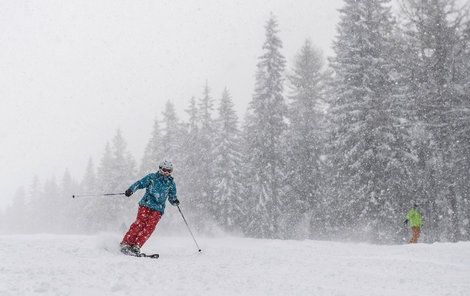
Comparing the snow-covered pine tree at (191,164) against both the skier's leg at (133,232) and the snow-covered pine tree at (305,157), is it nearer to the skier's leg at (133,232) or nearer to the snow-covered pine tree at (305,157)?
the snow-covered pine tree at (305,157)

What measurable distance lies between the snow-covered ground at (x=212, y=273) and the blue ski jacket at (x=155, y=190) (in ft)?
3.24

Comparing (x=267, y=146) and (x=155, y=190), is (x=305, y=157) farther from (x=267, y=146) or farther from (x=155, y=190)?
(x=155, y=190)

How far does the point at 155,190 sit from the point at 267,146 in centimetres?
2170

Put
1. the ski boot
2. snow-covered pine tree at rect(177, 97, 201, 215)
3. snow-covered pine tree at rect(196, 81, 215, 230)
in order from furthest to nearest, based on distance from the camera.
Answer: snow-covered pine tree at rect(177, 97, 201, 215), snow-covered pine tree at rect(196, 81, 215, 230), the ski boot

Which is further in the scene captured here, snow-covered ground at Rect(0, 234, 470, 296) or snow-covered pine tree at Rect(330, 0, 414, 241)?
snow-covered pine tree at Rect(330, 0, 414, 241)

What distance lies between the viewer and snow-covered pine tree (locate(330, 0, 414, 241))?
22.0m

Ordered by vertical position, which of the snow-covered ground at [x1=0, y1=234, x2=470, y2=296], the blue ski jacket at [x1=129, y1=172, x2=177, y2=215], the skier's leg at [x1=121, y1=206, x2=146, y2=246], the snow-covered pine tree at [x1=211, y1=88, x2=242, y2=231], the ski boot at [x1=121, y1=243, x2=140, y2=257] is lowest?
the snow-covered ground at [x1=0, y1=234, x2=470, y2=296]

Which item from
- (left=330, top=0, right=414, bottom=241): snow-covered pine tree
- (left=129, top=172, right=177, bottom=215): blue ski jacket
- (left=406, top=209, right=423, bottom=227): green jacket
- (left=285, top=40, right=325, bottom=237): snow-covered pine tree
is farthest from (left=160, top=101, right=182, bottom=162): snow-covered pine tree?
(left=129, top=172, right=177, bottom=215): blue ski jacket

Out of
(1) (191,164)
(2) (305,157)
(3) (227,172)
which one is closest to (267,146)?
(2) (305,157)

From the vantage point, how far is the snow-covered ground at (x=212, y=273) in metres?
5.27

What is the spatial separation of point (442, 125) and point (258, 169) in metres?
12.6

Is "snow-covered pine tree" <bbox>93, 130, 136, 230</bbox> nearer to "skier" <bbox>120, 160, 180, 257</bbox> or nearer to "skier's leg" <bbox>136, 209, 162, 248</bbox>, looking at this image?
"skier" <bbox>120, 160, 180, 257</bbox>

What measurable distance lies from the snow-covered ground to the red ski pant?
1.20 feet

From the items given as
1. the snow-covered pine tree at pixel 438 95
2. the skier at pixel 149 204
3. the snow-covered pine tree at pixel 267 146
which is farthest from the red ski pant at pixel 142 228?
the snow-covered pine tree at pixel 267 146
